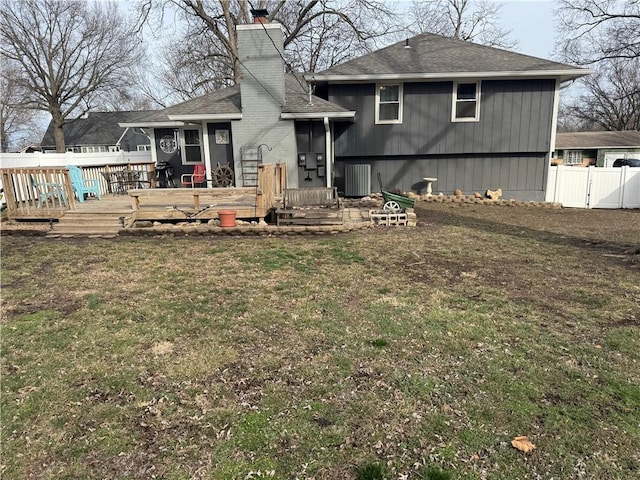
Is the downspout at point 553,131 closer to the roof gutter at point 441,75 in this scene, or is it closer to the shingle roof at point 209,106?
the roof gutter at point 441,75

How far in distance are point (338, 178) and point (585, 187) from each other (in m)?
8.21

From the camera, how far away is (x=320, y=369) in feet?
10.7

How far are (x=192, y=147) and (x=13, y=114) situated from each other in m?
44.8

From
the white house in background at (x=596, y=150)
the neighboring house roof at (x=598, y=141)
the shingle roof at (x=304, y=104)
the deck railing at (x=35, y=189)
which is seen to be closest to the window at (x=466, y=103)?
the shingle roof at (x=304, y=104)

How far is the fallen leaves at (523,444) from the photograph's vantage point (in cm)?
238

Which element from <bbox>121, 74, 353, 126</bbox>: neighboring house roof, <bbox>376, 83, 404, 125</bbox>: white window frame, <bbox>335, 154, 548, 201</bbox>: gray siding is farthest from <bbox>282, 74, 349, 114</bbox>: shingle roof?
<bbox>335, 154, 548, 201</bbox>: gray siding

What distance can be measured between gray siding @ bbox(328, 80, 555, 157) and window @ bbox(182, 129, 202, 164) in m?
4.51

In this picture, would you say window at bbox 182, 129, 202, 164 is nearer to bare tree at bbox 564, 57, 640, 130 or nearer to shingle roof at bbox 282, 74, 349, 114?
shingle roof at bbox 282, 74, 349, 114

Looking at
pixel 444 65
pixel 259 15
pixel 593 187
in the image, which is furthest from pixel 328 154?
pixel 593 187

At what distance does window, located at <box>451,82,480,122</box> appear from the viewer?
43.0 feet

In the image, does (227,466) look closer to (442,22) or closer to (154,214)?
(154,214)

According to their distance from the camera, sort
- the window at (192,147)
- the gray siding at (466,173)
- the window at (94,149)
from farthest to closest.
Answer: the window at (94,149) < the window at (192,147) < the gray siding at (466,173)

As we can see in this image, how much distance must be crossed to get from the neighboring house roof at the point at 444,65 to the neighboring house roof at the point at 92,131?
35.8 meters

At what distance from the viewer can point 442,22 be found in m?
31.2
